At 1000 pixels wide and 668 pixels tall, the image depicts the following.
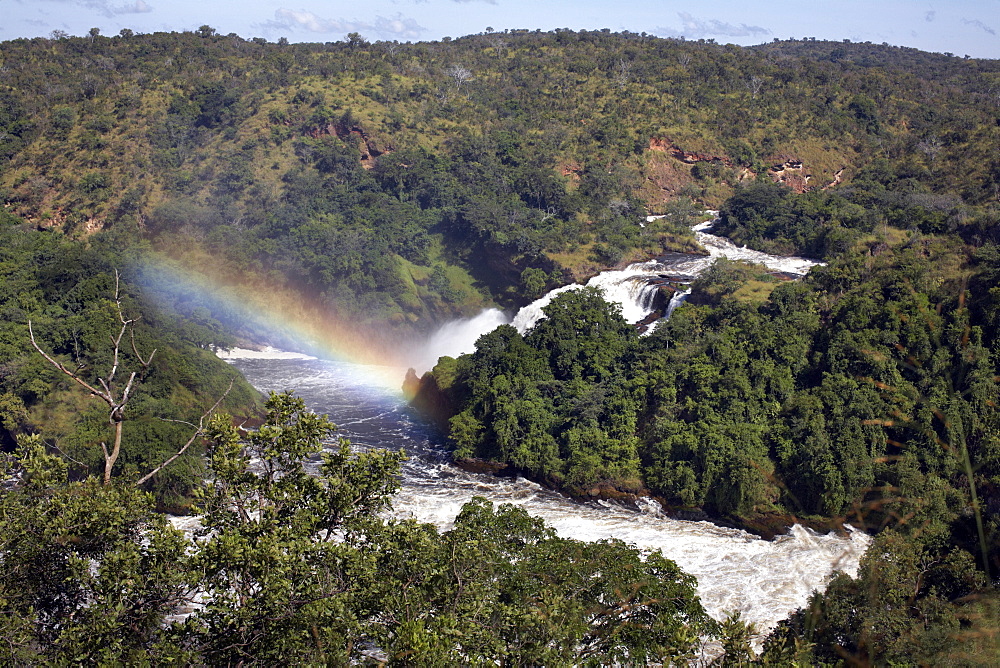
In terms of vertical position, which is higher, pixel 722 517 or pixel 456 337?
pixel 456 337

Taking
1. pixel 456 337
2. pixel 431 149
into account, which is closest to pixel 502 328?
pixel 456 337

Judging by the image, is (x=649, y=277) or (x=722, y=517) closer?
(x=722, y=517)

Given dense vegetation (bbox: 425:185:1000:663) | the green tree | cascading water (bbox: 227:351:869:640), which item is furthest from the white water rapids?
the green tree

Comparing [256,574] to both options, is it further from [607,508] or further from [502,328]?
[502,328]

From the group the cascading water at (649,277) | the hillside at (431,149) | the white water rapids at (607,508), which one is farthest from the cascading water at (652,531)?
the hillside at (431,149)

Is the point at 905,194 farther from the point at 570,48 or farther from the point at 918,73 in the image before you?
the point at 918,73

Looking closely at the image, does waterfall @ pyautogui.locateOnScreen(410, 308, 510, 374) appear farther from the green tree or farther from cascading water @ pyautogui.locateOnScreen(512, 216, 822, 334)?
the green tree

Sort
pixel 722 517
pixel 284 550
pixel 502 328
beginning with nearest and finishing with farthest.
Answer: pixel 284 550
pixel 722 517
pixel 502 328
